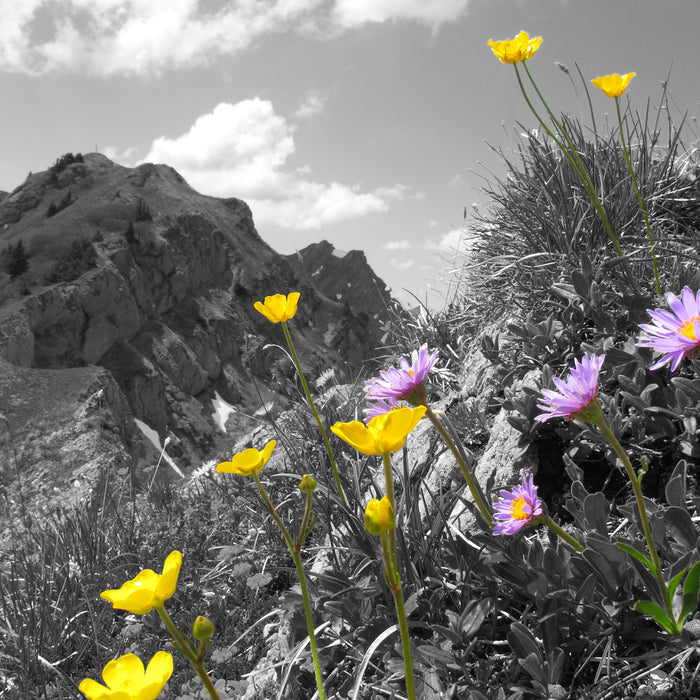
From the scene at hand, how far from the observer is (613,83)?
7.02 feet

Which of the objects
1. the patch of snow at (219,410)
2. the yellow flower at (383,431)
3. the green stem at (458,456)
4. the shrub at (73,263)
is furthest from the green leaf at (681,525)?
the patch of snow at (219,410)

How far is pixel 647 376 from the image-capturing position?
185cm

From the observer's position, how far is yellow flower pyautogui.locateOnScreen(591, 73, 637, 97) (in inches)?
83.7

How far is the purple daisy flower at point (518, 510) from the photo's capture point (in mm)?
1218

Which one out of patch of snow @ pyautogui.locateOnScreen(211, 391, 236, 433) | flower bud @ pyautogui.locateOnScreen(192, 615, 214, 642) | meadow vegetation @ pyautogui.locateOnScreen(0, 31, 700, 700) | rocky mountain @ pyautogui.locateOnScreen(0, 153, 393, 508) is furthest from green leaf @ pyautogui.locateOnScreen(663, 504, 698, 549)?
patch of snow @ pyautogui.locateOnScreen(211, 391, 236, 433)

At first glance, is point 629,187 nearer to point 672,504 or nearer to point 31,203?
point 672,504

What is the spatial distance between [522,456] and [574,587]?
64 cm

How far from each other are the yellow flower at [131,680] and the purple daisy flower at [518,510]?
2.53 feet

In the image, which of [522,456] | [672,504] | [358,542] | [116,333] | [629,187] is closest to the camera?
[672,504]

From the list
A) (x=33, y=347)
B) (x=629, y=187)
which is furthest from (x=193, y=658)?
(x=33, y=347)

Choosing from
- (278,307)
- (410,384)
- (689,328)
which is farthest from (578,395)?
(278,307)

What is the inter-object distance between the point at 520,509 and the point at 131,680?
0.82 meters

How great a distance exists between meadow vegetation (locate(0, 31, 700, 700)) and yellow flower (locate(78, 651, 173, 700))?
0.28 meters

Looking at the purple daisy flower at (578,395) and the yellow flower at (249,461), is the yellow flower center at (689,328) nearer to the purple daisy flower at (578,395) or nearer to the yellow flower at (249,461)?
the purple daisy flower at (578,395)
